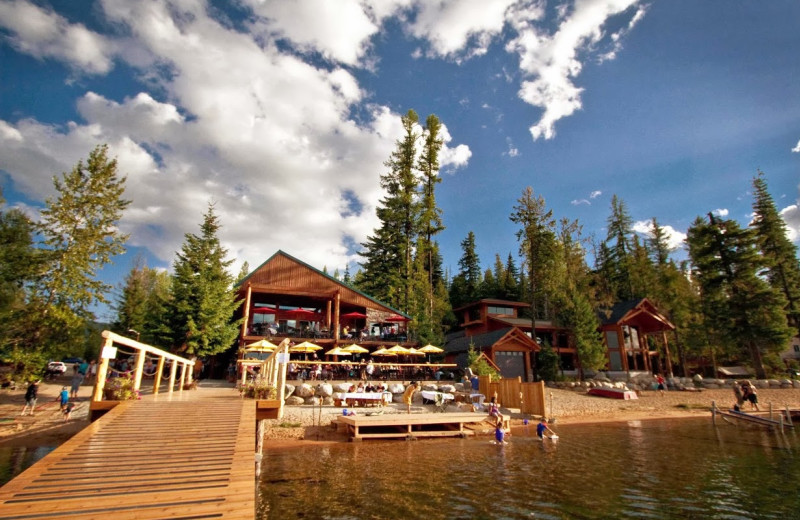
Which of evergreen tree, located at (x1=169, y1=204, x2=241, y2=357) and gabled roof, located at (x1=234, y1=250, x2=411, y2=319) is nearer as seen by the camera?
evergreen tree, located at (x1=169, y1=204, x2=241, y2=357)

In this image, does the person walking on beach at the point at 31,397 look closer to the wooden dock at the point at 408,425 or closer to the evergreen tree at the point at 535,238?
the wooden dock at the point at 408,425

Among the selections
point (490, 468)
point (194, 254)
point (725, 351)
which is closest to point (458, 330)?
point (725, 351)

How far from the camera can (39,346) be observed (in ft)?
65.4

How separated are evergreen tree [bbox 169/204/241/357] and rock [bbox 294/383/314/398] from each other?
A: 5678mm

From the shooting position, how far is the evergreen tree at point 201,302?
23.3m

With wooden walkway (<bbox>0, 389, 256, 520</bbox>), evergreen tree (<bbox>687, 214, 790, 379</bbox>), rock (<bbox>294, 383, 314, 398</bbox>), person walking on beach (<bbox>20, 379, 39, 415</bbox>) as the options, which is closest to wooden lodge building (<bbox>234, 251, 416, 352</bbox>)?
rock (<bbox>294, 383, 314, 398</bbox>)

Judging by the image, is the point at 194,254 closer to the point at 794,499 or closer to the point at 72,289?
the point at 72,289

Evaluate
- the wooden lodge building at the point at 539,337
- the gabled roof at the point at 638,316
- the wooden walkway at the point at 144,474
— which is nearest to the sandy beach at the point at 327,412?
the wooden lodge building at the point at 539,337

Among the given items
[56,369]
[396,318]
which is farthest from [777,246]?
[56,369]

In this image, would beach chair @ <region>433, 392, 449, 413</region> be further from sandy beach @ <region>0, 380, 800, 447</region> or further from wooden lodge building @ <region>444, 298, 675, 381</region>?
wooden lodge building @ <region>444, 298, 675, 381</region>

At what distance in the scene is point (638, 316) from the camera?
127 ft

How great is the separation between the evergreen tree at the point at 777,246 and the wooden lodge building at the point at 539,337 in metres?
13.0

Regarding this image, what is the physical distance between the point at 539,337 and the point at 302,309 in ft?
76.1

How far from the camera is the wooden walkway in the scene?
4781mm
